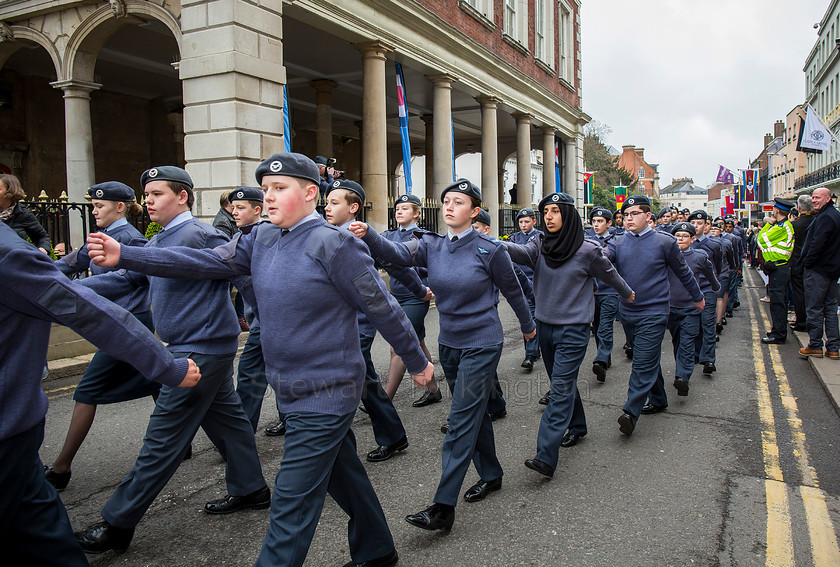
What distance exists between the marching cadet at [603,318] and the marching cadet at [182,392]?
458cm

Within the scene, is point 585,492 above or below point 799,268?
below

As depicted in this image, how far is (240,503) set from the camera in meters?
3.78

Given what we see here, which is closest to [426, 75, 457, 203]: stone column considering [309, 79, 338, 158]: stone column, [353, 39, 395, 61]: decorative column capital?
[353, 39, 395, 61]: decorative column capital

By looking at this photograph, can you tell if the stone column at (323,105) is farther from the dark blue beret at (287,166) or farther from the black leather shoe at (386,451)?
the dark blue beret at (287,166)

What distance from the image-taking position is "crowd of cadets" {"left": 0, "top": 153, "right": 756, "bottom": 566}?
2342 millimetres

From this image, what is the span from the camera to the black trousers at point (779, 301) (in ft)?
31.8

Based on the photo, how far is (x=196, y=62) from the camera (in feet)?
34.1

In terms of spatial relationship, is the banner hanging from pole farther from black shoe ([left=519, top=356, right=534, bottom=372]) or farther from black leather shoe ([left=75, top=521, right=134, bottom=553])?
black leather shoe ([left=75, top=521, right=134, bottom=553])

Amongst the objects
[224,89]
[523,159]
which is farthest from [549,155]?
[224,89]

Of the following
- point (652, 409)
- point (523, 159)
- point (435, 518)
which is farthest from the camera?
point (523, 159)

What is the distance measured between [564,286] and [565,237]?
373mm

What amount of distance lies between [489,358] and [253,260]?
172 cm

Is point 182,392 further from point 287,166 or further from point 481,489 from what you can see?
point 481,489

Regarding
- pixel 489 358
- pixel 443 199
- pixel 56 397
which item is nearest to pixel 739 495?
pixel 489 358
